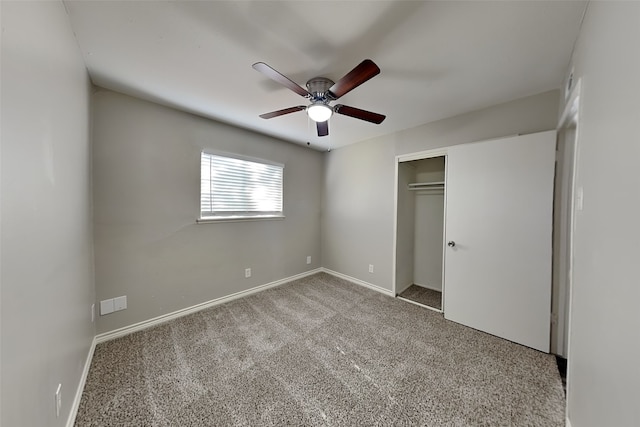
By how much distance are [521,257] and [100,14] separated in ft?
11.8

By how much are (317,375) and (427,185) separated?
2.81 meters

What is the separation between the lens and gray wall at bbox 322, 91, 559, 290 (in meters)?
2.15

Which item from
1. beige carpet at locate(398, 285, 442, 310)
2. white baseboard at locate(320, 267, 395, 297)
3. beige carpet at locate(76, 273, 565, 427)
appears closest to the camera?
beige carpet at locate(76, 273, 565, 427)

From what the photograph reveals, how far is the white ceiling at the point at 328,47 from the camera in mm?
1193

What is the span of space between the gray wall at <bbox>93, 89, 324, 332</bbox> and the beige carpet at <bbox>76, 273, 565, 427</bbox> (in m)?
0.41

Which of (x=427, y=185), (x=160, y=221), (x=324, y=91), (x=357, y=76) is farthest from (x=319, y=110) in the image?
(x=427, y=185)

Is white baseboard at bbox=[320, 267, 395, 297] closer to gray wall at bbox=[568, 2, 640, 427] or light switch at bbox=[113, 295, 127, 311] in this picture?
gray wall at bbox=[568, 2, 640, 427]

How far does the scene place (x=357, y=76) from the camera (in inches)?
53.1

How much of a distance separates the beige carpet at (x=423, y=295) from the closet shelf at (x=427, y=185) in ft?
5.09

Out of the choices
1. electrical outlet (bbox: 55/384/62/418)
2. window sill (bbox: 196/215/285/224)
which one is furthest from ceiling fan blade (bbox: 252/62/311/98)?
electrical outlet (bbox: 55/384/62/418)

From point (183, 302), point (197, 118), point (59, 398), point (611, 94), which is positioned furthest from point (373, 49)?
point (183, 302)

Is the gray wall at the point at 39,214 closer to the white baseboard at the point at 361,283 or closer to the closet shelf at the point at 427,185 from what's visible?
the white baseboard at the point at 361,283

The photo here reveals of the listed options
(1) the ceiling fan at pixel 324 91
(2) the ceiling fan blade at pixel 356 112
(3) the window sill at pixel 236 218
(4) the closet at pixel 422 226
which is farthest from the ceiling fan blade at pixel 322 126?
(3) the window sill at pixel 236 218

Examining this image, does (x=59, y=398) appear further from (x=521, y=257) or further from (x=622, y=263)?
(x=521, y=257)
